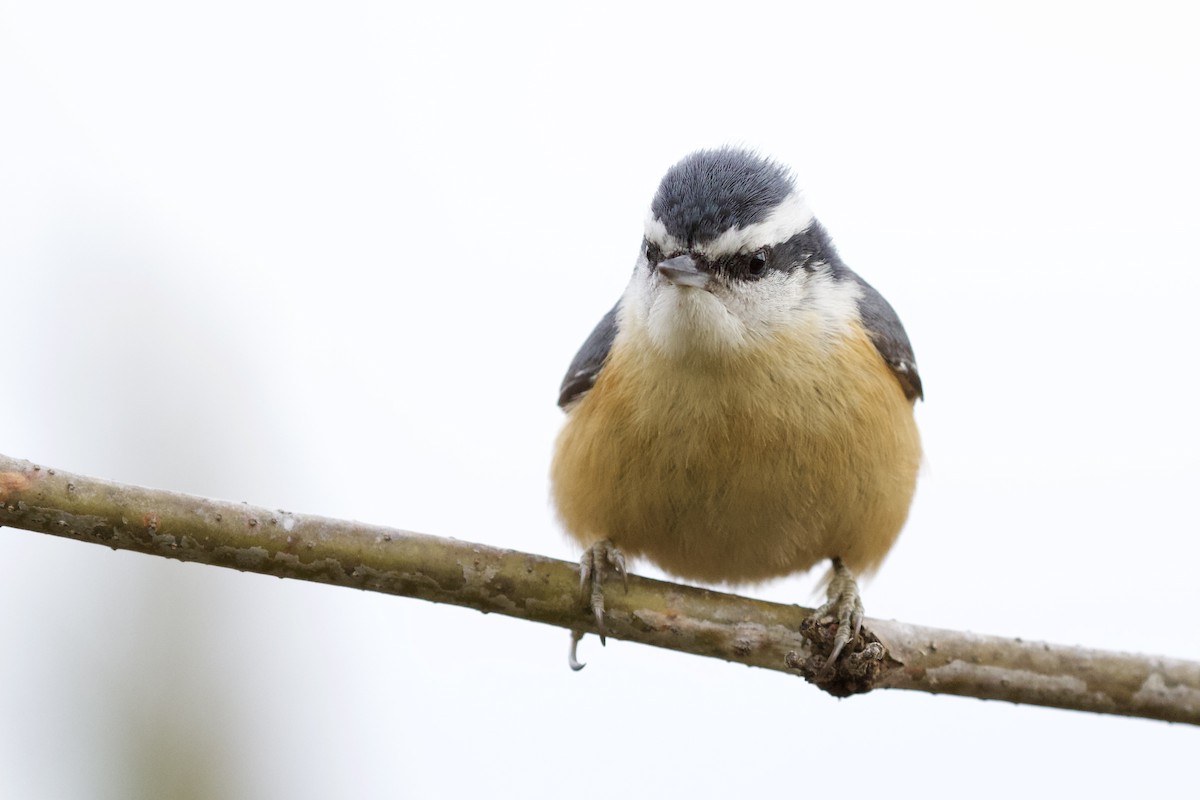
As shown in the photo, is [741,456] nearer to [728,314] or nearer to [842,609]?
[728,314]

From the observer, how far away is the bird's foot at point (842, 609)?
2600mm

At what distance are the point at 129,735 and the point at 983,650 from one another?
2057 millimetres

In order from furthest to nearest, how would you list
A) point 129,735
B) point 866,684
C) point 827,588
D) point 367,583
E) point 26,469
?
point 827,588, point 129,735, point 866,684, point 367,583, point 26,469

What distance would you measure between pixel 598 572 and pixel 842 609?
637mm

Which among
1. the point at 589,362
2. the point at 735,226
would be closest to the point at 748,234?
the point at 735,226

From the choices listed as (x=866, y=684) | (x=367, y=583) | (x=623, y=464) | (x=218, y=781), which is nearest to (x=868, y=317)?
(x=623, y=464)

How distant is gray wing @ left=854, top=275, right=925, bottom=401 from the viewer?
3.28 meters

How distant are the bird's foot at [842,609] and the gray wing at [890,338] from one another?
581 millimetres

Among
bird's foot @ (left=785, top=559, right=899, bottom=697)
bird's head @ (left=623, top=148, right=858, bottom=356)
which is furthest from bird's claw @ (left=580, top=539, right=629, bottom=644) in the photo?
bird's head @ (left=623, top=148, right=858, bottom=356)

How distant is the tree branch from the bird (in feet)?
0.29

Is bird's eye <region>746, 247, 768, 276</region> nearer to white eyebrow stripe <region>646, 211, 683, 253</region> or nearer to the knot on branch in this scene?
white eyebrow stripe <region>646, 211, 683, 253</region>

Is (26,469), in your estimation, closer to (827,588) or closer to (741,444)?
(741,444)

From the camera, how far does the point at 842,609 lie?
2900 mm

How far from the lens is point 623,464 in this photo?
117 inches
